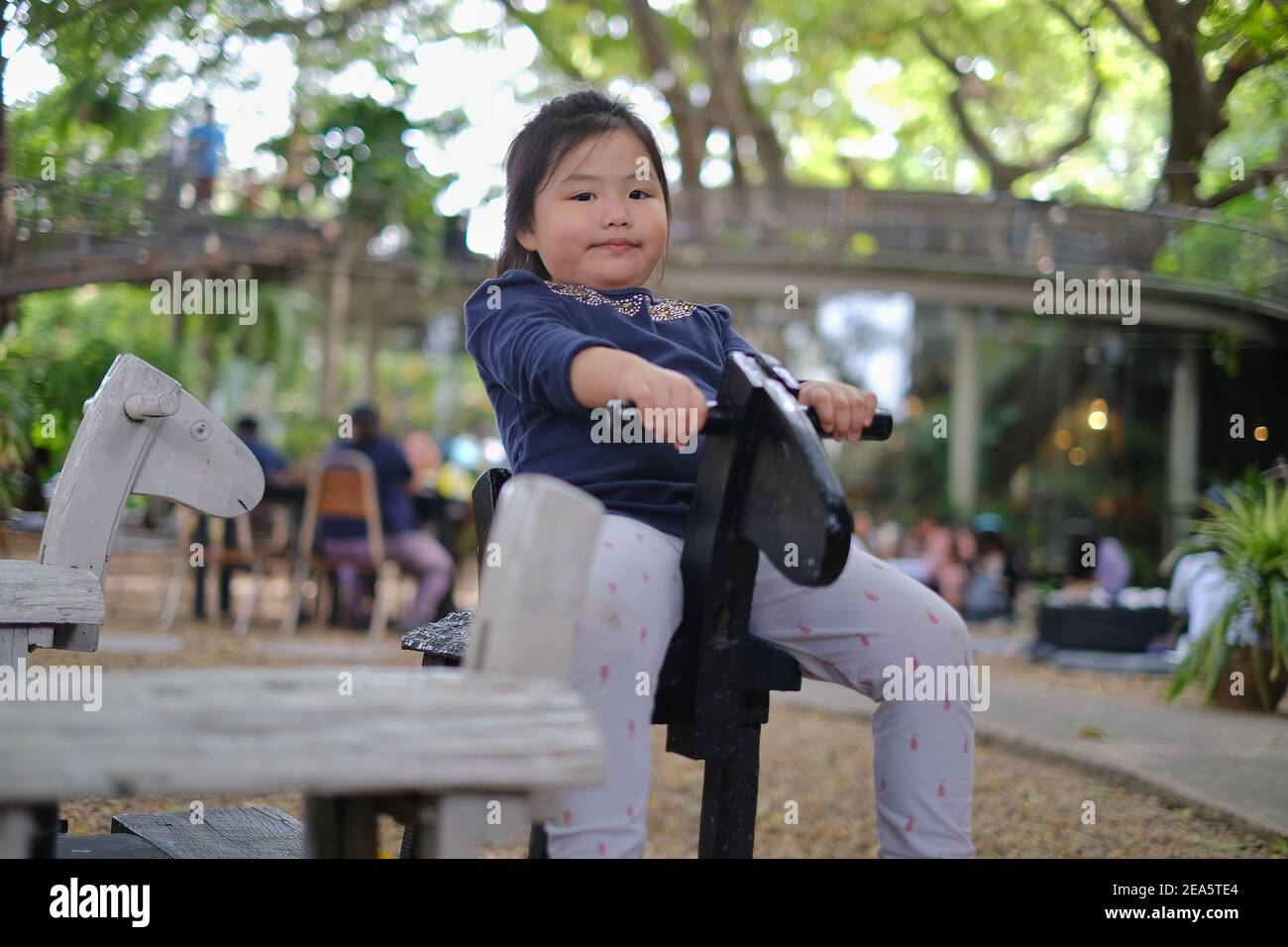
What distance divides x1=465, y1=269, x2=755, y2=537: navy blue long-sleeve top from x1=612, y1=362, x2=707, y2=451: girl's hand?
0.14m

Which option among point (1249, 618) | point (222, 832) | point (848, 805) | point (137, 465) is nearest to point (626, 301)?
point (137, 465)

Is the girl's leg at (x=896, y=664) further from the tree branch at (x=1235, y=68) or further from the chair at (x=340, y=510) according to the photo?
the chair at (x=340, y=510)

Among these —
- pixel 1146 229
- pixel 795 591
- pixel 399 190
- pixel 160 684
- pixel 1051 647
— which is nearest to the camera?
pixel 160 684

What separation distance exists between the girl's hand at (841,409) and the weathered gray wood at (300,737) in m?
0.74

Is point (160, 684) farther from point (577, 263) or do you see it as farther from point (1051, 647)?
point (1051, 647)

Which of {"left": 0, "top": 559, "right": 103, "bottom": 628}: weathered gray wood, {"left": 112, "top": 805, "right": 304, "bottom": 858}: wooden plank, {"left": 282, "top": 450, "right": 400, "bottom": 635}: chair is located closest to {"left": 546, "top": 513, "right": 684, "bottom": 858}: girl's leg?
{"left": 112, "top": 805, "right": 304, "bottom": 858}: wooden plank

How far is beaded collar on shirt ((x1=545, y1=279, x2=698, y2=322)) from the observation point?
218cm

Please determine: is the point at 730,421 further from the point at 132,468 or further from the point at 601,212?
the point at 132,468

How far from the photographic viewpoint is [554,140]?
2.19m

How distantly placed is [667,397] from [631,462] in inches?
13.2

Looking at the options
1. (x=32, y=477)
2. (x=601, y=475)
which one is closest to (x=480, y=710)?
(x=601, y=475)

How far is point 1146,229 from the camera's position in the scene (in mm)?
8406

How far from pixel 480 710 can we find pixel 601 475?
2.66ft
